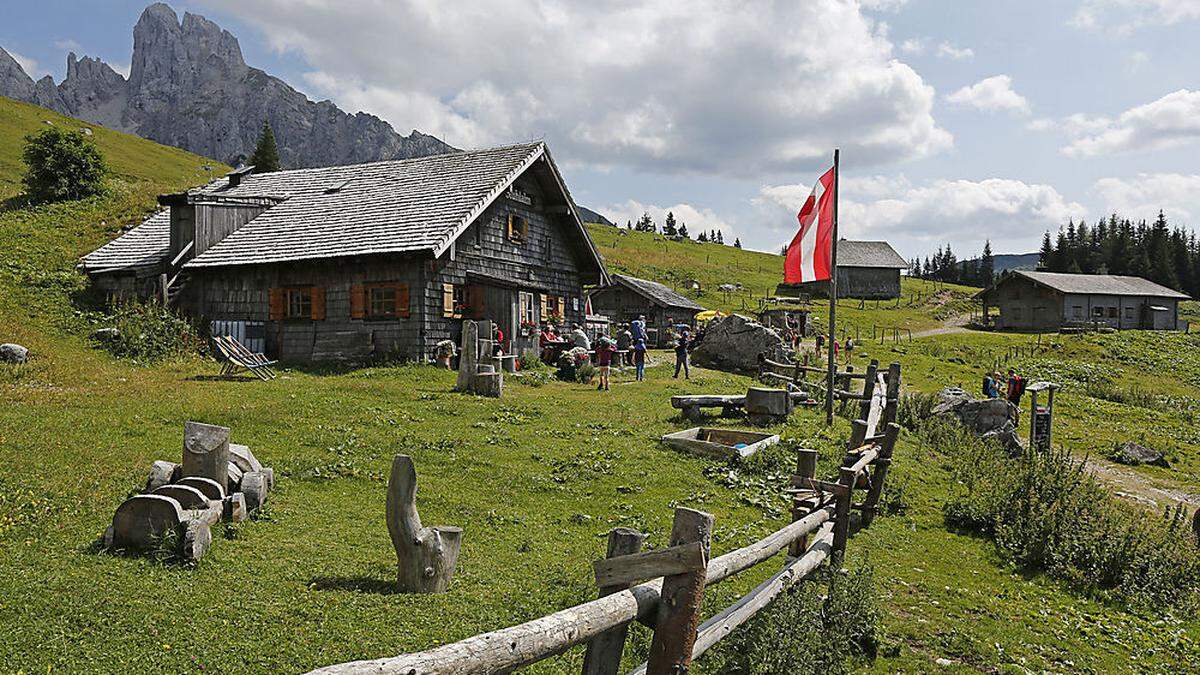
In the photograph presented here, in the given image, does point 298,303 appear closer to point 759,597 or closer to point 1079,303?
point 759,597

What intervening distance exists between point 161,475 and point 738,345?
981 inches

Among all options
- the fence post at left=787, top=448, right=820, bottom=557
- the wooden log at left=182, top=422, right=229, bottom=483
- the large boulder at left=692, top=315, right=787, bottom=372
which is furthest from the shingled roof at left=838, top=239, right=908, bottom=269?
the wooden log at left=182, top=422, right=229, bottom=483

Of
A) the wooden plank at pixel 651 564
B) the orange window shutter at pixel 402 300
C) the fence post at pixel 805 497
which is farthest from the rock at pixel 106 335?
the wooden plank at pixel 651 564

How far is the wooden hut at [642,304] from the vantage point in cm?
4816

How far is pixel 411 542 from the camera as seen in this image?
7078mm

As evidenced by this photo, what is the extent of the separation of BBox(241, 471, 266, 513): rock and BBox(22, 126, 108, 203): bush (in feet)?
122

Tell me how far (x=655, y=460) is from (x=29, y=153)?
3886 centimetres

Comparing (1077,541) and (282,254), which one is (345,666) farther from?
(282,254)

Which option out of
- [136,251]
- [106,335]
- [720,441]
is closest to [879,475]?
[720,441]

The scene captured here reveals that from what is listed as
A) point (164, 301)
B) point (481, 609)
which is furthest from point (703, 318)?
point (481, 609)

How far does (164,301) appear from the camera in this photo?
24.6 metres

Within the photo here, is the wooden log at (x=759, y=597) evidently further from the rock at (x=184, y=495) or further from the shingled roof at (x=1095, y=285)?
the shingled roof at (x=1095, y=285)

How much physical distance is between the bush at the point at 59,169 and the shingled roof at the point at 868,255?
211 feet

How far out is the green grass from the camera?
64.1m
